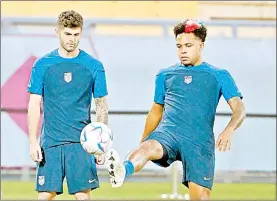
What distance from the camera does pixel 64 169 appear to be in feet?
29.6

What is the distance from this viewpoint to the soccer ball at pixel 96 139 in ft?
28.2

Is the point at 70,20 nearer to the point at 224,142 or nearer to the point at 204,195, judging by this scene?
the point at 224,142

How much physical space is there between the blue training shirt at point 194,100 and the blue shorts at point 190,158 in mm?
53

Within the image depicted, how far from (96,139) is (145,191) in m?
5.85

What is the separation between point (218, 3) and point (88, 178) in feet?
37.7

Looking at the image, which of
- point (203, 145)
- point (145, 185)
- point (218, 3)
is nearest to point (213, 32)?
point (218, 3)

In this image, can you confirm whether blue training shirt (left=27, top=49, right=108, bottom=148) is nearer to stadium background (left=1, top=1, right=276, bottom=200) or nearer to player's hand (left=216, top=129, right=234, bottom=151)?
player's hand (left=216, top=129, right=234, bottom=151)

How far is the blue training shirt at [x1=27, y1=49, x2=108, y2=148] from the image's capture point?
898 centimetres

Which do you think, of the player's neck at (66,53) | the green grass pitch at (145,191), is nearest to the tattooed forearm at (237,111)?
the player's neck at (66,53)

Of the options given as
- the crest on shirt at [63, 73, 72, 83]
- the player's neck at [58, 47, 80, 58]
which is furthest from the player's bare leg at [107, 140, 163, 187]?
the player's neck at [58, 47, 80, 58]

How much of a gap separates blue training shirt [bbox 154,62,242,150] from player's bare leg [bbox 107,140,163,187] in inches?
12.0

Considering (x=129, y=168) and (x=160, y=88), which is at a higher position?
(x=160, y=88)

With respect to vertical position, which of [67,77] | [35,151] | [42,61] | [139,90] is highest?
[42,61]

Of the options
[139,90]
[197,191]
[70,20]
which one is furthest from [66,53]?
[139,90]
